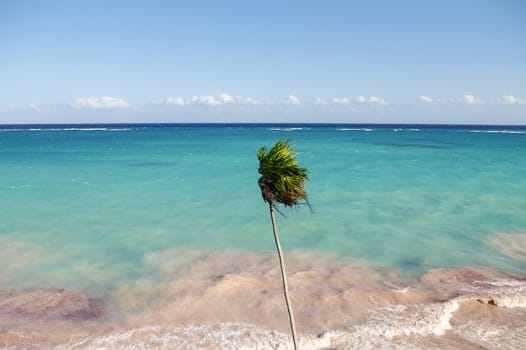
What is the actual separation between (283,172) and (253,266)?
11.9 meters

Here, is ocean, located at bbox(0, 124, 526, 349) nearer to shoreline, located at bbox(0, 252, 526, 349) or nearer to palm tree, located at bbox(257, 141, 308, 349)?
shoreline, located at bbox(0, 252, 526, 349)

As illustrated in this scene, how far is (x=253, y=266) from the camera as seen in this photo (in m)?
19.2

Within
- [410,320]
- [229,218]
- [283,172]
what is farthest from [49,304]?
[229,218]

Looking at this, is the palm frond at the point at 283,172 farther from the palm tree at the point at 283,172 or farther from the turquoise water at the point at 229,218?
the turquoise water at the point at 229,218

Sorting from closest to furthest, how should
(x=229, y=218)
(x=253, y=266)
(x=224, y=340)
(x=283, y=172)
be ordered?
1. (x=283, y=172)
2. (x=224, y=340)
3. (x=253, y=266)
4. (x=229, y=218)

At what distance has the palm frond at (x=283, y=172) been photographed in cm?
809

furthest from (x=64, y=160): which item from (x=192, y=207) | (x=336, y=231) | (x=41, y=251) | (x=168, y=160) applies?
(x=336, y=231)

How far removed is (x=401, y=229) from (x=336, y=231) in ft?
13.5

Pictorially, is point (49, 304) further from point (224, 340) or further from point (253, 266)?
point (253, 266)

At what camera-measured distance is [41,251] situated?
68.9ft

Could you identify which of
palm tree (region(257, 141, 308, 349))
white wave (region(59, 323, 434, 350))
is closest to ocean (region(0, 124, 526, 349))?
white wave (region(59, 323, 434, 350))

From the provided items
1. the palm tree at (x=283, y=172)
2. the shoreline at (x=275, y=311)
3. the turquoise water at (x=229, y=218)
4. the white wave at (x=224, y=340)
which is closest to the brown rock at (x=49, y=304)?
the shoreline at (x=275, y=311)

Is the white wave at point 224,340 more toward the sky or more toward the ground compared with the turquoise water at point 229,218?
more toward the ground

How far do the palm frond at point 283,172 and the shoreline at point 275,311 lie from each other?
21.2 feet
